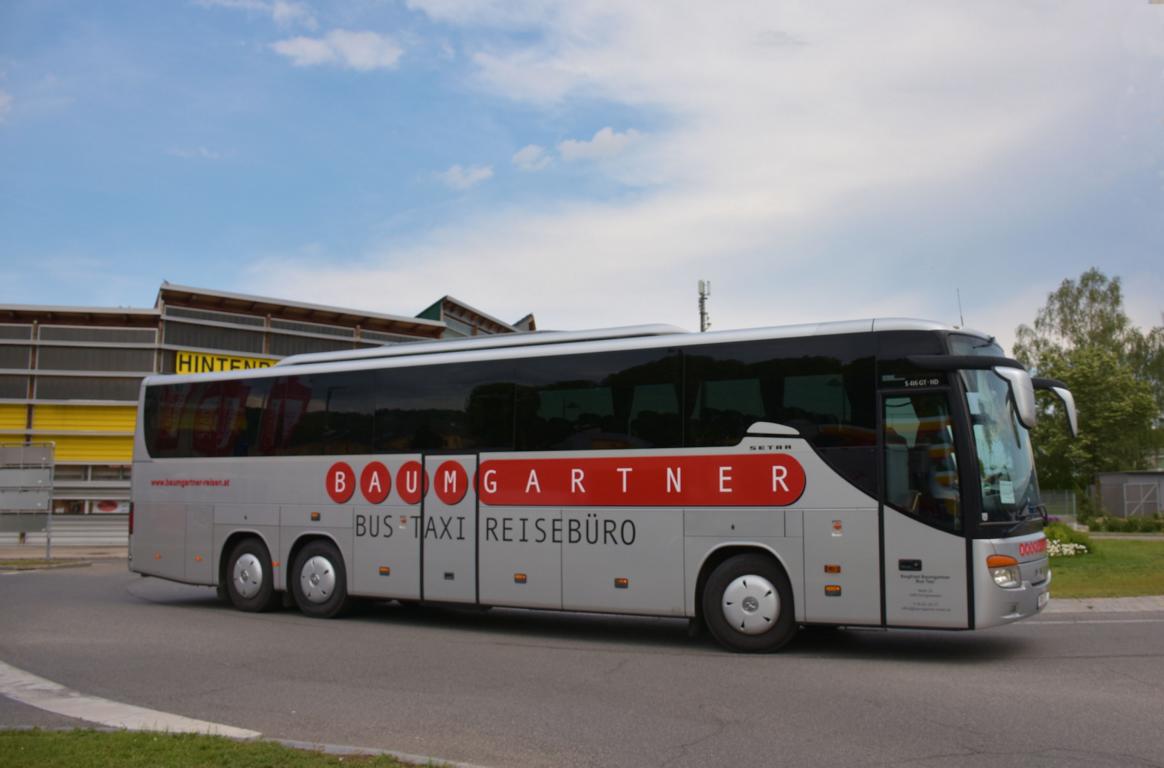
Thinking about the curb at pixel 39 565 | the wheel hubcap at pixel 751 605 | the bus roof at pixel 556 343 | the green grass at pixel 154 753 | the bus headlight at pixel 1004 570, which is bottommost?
the curb at pixel 39 565

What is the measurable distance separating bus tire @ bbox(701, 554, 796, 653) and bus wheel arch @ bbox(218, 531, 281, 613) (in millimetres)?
7068

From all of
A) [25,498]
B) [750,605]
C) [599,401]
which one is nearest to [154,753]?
[750,605]

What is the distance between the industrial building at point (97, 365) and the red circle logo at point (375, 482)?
20.8 meters

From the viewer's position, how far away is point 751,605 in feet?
37.1

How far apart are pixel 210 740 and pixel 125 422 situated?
28.7 meters

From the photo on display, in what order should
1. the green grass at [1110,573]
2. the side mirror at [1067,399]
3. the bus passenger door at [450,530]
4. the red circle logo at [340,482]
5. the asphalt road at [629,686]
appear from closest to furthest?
the asphalt road at [629,686] < the side mirror at [1067,399] < the bus passenger door at [450,530] < the red circle logo at [340,482] < the green grass at [1110,573]

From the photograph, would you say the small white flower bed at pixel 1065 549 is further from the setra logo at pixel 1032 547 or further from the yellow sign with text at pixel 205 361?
the yellow sign with text at pixel 205 361

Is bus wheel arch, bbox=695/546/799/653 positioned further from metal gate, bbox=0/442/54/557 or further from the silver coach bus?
metal gate, bbox=0/442/54/557

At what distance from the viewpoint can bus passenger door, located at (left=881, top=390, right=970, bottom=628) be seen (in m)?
10.3

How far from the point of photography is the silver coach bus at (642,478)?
10547mm

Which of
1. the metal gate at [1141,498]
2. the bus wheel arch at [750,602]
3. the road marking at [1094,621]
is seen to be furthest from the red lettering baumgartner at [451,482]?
the metal gate at [1141,498]

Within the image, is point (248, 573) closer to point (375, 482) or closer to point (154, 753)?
point (375, 482)

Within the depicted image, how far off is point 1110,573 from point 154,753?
685 inches

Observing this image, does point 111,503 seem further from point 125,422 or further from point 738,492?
point 738,492
